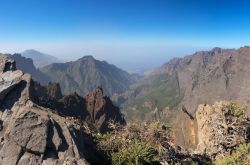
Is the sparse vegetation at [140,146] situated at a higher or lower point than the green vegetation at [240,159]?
higher

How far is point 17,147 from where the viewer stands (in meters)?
24.8

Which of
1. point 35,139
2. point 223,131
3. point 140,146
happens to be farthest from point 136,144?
point 223,131

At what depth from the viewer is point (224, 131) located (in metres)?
43.1

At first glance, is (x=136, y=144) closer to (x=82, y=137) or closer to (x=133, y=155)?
(x=133, y=155)

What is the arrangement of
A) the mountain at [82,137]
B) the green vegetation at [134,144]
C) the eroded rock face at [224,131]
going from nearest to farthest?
1. the mountain at [82,137]
2. the green vegetation at [134,144]
3. the eroded rock face at [224,131]

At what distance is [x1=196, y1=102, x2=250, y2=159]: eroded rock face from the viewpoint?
139 ft

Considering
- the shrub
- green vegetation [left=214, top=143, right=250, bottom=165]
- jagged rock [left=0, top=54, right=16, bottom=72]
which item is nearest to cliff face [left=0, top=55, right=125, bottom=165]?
jagged rock [left=0, top=54, right=16, bottom=72]

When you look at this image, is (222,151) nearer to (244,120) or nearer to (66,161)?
(244,120)

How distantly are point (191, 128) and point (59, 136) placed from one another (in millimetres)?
55656

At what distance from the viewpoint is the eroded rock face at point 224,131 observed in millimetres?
42312

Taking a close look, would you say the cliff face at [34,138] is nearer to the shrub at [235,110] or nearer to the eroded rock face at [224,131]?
the eroded rock face at [224,131]

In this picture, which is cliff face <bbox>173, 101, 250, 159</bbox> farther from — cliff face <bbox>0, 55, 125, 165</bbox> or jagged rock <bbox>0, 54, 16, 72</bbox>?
jagged rock <bbox>0, 54, 16, 72</bbox>

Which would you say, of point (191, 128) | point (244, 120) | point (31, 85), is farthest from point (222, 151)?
point (191, 128)

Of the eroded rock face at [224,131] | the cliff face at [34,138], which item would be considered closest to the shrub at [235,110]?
the eroded rock face at [224,131]
